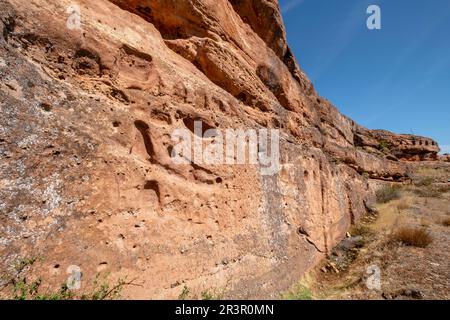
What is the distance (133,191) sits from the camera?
295 centimetres

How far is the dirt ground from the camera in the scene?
170 inches

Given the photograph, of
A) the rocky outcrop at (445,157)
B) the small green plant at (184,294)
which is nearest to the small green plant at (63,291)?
the small green plant at (184,294)

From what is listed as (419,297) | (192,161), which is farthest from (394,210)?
(192,161)

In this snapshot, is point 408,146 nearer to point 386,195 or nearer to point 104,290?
point 386,195

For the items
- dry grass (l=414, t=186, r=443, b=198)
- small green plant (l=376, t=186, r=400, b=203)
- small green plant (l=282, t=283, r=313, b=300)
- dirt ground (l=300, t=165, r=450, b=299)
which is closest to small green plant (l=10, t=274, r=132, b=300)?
small green plant (l=282, t=283, r=313, b=300)

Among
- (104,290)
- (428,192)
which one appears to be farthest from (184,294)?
(428,192)

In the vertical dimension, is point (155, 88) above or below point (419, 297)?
above

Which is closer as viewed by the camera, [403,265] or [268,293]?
[268,293]

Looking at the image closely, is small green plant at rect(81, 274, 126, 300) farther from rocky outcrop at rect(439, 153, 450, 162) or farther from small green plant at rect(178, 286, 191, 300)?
rocky outcrop at rect(439, 153, 450, 162)

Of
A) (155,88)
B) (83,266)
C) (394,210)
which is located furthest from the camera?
(394,210)

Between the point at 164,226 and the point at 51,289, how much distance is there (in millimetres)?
1226

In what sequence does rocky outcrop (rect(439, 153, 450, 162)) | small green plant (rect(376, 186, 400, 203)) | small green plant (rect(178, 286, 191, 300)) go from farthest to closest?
rocky outcrop (rect(439, 153, 450, 162)) < small green plant (rect(376, 186, 400, 203)) < small green plant (rect(178, 286, 191, 300))

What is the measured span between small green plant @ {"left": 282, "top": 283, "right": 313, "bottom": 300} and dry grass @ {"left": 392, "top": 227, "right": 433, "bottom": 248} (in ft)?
9.79

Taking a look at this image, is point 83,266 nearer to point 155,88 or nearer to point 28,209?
point 28,209
